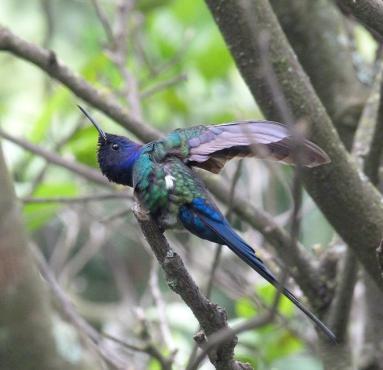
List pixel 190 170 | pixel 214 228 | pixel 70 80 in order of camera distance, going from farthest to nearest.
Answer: pixel 70 80 < pixel 190 170 < pixel 214 228

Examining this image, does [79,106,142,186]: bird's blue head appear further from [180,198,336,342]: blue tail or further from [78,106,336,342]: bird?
[180,198,336,342]: blue tail

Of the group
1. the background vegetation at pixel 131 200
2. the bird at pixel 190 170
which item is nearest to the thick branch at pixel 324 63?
the background vegetation at pixel 131 200

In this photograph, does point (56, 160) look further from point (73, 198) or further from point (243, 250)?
point (243, 250)

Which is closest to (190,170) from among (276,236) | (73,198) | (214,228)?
(214,228)

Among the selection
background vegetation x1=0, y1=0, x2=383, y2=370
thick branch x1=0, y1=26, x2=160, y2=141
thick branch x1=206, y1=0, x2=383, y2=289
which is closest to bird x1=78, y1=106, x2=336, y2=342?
background vegetation x1=0, y1=0, x2=383, y2=370

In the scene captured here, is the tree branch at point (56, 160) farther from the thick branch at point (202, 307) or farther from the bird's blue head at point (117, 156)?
the thick branch at point (202, 307)

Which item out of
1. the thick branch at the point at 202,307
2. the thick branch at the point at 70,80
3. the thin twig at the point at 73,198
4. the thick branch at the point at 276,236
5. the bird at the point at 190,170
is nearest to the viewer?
the thick branch at the point at 202,307
